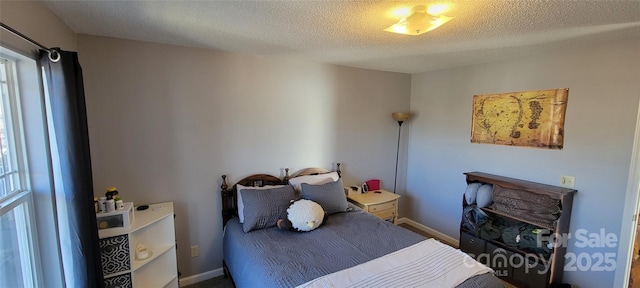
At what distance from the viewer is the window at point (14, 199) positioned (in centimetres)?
133

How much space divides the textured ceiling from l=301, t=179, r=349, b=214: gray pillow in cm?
132

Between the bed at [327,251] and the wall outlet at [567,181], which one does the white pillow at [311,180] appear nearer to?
the bed at [327,251]

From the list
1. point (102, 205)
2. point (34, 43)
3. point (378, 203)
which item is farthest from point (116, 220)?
point (378, 203)

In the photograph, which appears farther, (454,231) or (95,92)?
(454,231)

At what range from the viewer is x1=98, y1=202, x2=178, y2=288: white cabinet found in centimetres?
193

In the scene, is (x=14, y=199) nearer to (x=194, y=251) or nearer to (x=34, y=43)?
(x=34, y=43)

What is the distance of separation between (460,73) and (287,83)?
2.06 meters

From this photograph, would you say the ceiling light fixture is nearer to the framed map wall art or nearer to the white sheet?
the white sheet

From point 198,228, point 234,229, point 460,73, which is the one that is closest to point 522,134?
point 460,73

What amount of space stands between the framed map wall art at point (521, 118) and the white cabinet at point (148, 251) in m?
3.26

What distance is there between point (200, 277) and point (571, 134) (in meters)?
3.66

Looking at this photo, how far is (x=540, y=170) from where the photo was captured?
8.72ft

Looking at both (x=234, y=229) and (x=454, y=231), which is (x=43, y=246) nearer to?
(x=234, y=229)

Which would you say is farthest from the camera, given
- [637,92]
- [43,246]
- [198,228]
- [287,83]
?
[287,83]
